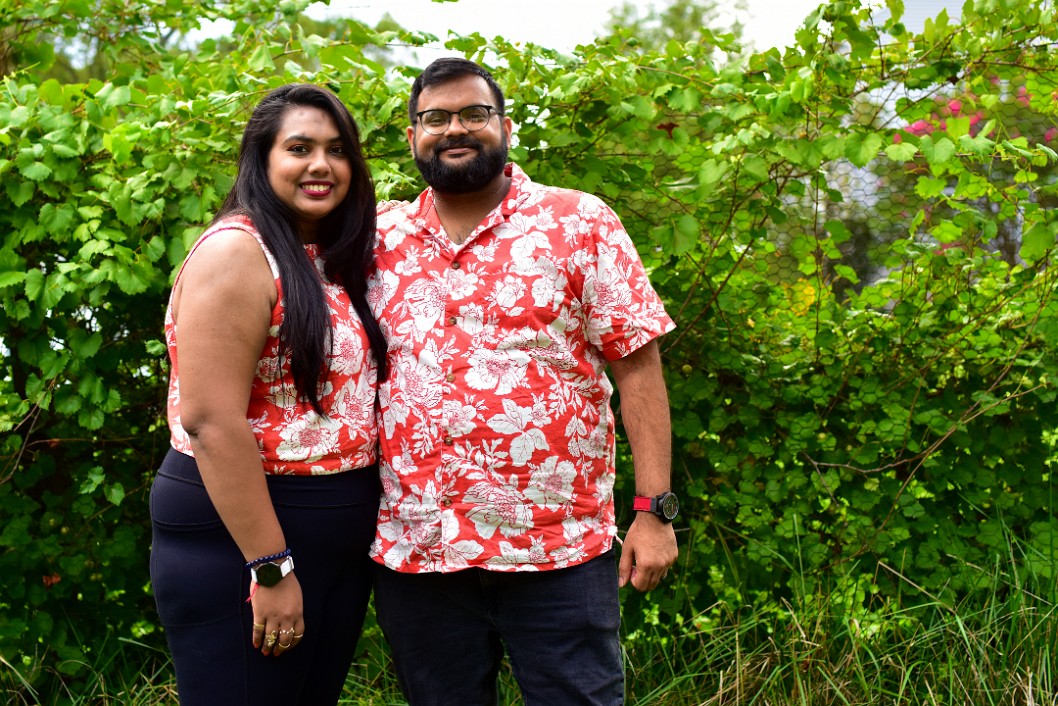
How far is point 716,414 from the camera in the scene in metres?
3.50

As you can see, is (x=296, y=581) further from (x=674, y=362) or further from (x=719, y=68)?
(x=719, y=68)

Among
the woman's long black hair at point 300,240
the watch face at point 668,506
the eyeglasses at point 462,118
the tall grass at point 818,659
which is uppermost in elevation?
the eyeglasses at point 462,118

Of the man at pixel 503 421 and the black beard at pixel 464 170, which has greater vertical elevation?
the black beard at pixel 464 170

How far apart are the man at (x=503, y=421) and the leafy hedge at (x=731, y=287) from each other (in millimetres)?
574

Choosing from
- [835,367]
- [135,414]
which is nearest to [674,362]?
[835,367]

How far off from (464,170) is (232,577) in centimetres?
106

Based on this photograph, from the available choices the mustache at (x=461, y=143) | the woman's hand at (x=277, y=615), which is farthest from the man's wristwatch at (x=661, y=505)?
the mustache at (x=461, y=143)

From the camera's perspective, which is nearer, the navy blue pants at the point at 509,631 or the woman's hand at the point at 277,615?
the woman's hand at the point at 277,615

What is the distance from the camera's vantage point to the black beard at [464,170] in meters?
2.47

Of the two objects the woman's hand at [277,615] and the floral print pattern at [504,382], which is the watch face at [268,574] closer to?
the woman's hand at [277,615]

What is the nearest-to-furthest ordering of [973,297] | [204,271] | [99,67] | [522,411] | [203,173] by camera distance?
[204,271]
[522,411]
[203,173]
[973,297]
[99,67]

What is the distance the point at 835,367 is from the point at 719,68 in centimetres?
107

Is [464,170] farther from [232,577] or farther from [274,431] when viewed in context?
[232,577]

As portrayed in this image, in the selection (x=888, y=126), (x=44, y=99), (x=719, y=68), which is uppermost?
(x=44, y=99)
